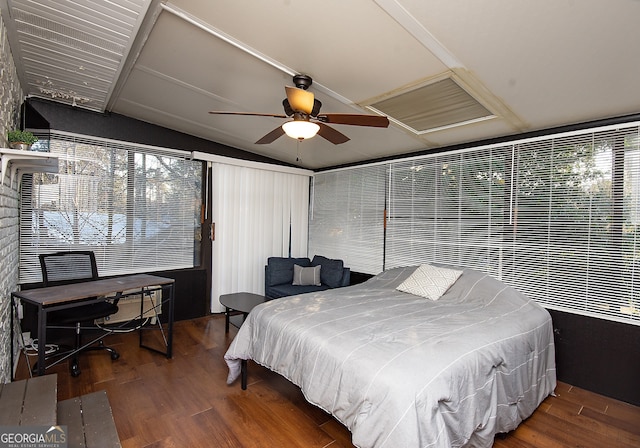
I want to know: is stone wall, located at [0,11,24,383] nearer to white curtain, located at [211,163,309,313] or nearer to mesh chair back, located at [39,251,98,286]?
mesh chair back, located at [39,251,98,286]

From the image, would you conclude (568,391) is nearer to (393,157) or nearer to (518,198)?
(518,198)

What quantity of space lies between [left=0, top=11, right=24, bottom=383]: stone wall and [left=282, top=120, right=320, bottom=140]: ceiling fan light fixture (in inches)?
69.6

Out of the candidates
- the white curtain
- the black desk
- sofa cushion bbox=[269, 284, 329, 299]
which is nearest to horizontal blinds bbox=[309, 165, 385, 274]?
the white curtain

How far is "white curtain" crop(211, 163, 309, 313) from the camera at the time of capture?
4758 mm

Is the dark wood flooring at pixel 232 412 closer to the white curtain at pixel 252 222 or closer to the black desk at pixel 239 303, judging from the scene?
the black desk at pixel 239 303

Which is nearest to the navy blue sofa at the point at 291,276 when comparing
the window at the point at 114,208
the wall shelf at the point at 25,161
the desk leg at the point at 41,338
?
the window at the point at 114,208

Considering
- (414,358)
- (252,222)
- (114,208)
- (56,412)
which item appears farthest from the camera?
(252,222)

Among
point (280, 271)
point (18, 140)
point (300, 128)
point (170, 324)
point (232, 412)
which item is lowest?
point (232, 412)

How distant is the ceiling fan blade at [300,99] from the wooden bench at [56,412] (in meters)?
2.05

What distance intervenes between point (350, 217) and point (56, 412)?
3940 millimetres

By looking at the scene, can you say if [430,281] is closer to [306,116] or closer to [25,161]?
[306,116]

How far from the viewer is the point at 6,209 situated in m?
2.40

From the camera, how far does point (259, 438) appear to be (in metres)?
2.07

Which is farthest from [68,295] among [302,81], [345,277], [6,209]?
[345,277]
